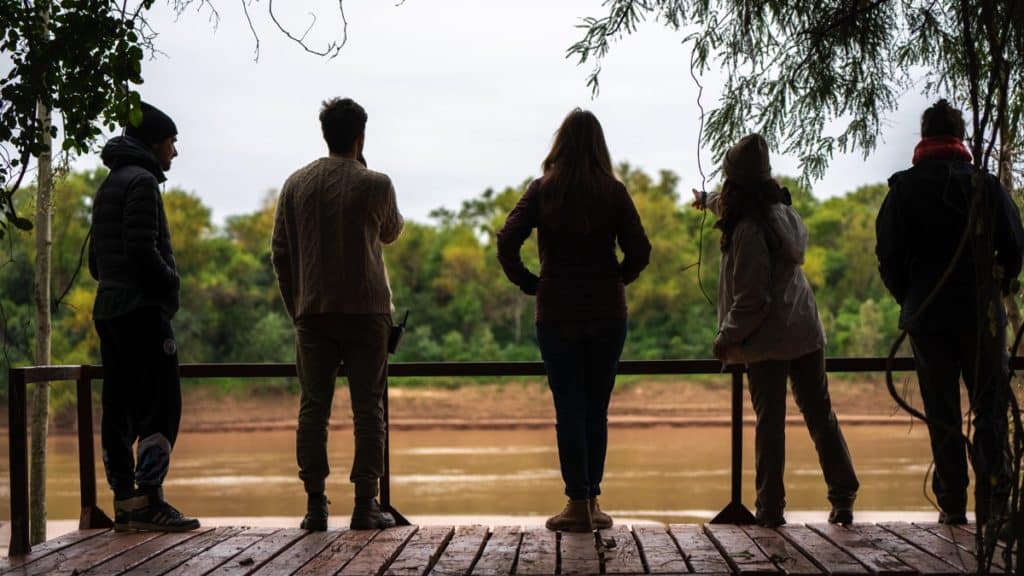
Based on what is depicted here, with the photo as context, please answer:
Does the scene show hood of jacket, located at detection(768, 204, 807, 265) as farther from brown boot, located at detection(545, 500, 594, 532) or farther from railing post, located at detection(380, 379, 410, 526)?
railing post, located at detection(380, 379, 410, 526)

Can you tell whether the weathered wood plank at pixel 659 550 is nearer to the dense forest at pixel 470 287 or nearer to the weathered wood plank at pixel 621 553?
the weathered wood plank at pixel 621 553

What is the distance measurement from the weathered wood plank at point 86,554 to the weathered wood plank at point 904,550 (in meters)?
2.24

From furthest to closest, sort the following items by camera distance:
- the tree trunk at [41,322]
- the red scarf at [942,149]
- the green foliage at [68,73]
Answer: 1. the tree trunk at [41,322]
2. the red scarf at [942,149]
3. the green foliage at [68,73]

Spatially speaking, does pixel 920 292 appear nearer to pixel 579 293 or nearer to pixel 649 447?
pixel 579 293

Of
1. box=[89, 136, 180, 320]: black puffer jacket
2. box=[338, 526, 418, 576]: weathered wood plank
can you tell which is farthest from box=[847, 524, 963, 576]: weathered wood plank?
box=[89, 136, 180, 320]: black puffer jacket

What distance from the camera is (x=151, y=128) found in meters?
3.77

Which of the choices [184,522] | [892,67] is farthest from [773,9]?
[184,522]

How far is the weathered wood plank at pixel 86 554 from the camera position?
3.10m

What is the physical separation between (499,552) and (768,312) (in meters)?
1.10

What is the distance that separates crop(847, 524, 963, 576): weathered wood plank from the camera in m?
2.90

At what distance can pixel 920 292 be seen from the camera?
3467 mm

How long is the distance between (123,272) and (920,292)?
8.28 ft

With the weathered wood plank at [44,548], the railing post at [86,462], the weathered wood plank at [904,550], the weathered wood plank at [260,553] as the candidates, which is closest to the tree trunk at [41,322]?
the railing post at [86,462]

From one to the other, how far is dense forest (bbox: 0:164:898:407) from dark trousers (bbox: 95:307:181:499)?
963 inches
